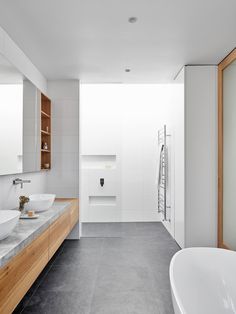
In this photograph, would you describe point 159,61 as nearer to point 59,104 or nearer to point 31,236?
point 59,104

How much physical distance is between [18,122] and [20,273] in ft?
5.61

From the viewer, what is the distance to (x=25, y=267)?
5.73ft

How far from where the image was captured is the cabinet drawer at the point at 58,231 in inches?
95.2

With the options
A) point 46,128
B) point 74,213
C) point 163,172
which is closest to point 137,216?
point 163,172

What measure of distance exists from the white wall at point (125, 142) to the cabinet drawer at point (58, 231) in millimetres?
1816

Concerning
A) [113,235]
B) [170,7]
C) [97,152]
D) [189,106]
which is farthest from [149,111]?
[170,7]

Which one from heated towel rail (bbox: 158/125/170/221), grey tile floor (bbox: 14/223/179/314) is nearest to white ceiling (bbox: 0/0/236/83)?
heated towel rail (bbox: 158/125/170/221)

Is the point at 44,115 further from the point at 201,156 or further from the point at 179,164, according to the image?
the point at 201,156

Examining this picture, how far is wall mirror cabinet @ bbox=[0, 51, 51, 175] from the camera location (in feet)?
8.27

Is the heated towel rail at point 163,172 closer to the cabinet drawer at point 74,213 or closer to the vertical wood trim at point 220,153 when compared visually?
the vertical wood trim at point 220,153

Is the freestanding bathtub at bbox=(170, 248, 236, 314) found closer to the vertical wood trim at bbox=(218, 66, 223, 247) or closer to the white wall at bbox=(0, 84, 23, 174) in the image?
the vertical wood trim at bbox=(218, 66, 223, 247)

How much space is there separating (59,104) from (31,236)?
2.54m

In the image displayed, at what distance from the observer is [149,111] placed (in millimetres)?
5000

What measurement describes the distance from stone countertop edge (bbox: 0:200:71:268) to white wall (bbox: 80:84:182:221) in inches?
88.5
